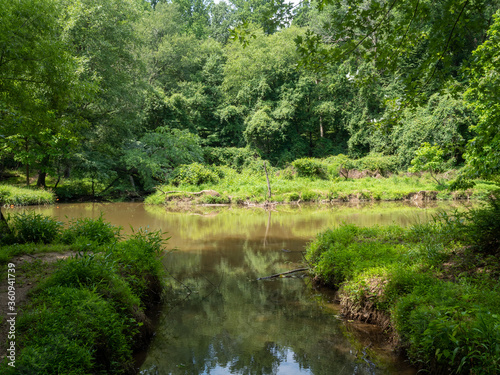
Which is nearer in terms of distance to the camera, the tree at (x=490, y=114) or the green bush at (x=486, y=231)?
the tree at (x=490, y=114)

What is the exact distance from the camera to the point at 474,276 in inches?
181

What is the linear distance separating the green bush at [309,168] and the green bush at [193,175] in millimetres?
5952

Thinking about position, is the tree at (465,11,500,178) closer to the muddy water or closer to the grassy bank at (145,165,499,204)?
the muddy water

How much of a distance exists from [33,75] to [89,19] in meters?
15.7

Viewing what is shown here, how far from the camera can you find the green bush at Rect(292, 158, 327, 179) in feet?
82.1

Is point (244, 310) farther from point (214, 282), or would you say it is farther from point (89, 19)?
point (89, 19)

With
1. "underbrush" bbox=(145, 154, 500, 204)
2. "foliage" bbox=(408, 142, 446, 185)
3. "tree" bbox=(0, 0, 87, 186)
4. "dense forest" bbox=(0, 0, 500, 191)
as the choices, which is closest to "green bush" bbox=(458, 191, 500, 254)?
"dense forest" bbox=(0, 0, 500, 191)

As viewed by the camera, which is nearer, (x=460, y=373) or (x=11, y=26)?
(x=460, y=373)

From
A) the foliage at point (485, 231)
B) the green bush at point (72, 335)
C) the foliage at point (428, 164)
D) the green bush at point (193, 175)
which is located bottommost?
the green bush at point (72, 335)

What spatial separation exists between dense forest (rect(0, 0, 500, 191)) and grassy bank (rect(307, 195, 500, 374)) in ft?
4.91

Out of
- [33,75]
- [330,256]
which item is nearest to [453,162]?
[330,256]

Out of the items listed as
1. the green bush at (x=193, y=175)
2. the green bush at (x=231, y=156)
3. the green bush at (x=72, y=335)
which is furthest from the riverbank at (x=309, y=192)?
the green bush at (x=72, y=335)

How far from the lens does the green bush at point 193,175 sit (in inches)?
913

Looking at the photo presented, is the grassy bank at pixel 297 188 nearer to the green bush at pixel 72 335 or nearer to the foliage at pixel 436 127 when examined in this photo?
the foliage at pixel 436 127
